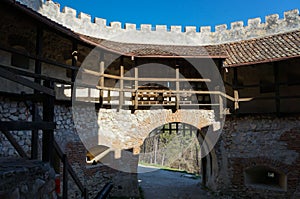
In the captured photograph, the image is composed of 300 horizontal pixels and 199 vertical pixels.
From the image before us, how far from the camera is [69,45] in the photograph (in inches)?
392

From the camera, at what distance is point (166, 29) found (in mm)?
14156

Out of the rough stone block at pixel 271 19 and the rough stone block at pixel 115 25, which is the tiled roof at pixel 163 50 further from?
the rough stone block at pixel 271 19

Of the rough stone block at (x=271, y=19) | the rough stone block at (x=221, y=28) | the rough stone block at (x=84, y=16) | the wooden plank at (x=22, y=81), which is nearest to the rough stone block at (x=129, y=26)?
the rough stone block at (x=84, y=16)

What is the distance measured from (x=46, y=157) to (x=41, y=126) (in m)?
0.48

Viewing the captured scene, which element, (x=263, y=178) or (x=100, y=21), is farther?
(x=100, y=21)

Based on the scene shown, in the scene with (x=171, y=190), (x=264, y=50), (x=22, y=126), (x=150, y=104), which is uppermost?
(x=264, y=50)

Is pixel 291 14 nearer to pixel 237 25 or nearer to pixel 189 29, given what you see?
pixel 237 25

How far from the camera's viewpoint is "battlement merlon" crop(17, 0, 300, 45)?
39.3 feet

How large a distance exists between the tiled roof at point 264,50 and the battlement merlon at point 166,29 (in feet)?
3.73

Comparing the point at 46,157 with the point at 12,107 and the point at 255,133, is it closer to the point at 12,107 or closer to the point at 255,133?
the point at 12,107

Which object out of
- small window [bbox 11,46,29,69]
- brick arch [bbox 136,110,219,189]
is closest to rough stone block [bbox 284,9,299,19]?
brick arch [bbox 136,110,219,189]

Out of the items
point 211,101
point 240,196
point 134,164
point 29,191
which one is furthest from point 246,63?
point 29,191

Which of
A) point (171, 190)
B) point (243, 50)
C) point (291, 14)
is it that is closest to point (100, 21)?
point (243, 50)

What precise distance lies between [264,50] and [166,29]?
18.4ft
